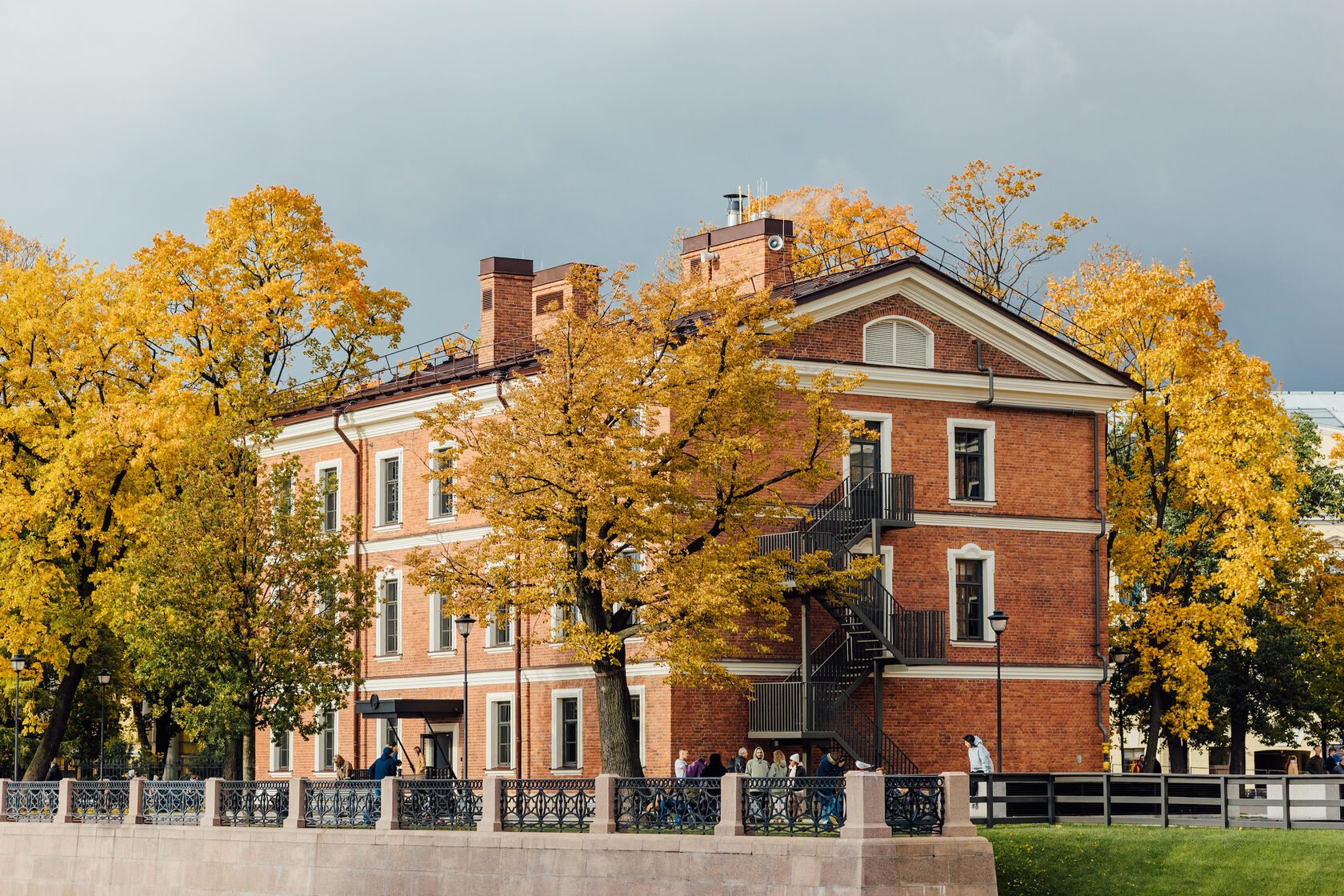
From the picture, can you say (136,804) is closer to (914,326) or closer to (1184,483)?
(914,326)

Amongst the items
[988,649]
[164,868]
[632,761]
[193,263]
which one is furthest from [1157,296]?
[164,868]

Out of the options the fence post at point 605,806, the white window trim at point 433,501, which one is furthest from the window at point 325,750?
the fence post at point 605,806

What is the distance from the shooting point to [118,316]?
4272cm

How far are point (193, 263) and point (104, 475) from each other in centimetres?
651

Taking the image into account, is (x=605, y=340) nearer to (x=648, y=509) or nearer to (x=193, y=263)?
(x=648, y=509)

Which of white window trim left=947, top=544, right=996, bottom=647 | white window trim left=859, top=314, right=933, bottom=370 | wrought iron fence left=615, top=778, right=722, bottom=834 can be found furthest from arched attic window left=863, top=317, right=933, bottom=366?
wrought iron fence left=615, top=778, right=722, bottom=834

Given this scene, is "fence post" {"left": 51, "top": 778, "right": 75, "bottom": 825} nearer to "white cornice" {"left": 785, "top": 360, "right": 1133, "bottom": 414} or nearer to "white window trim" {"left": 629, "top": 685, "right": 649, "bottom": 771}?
"white window trim" {"left": 629, "top": 685, "right": 649, "bottom": 771}

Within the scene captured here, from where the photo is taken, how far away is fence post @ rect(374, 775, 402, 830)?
29578mm

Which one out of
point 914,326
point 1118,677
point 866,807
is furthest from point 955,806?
point 1118,677

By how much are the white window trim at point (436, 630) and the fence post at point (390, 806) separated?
12.9 metres

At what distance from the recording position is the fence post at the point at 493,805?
2817 cm

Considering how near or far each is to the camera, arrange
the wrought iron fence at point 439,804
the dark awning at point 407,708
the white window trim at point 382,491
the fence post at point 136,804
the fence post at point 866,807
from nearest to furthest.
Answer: the fence post at point 866,807 → the wrought iron fence at point 439,804 → the fence post at point 136,804 → the dark awning at point 407,708 → the white window trim at point 382,491

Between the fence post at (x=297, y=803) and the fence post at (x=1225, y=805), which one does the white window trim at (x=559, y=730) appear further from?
the fence post at (x=1225, y=805)

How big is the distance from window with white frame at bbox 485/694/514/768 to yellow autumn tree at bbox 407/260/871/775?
8.34m
